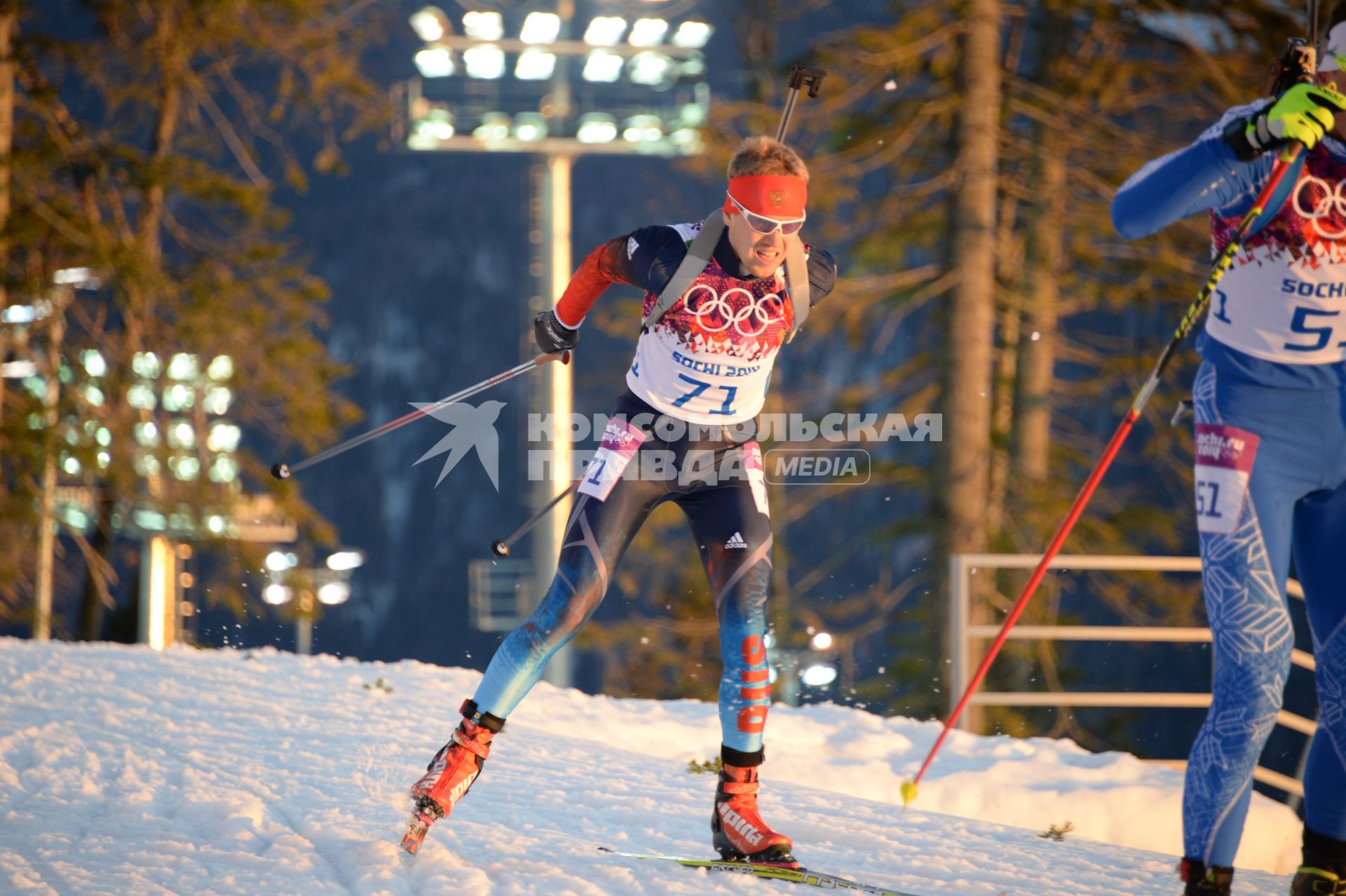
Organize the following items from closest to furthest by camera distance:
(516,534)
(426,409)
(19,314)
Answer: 1. (516,534)
2. (426,409)
3. (19,314)

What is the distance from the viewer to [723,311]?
3162mm

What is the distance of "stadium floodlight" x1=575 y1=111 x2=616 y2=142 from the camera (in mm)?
13969

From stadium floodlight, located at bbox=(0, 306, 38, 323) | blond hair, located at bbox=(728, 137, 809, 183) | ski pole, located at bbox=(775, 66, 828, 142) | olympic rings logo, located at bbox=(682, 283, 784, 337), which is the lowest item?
stadium floodlight, located at bbox=(0, 306, 38, 323)

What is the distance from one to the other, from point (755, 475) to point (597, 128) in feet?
37.7

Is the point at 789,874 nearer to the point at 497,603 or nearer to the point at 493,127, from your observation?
the point at 497,603

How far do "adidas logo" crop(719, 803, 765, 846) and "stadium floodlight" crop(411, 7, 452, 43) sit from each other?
420 inches

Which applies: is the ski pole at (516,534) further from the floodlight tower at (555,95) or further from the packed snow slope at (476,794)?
the floodlight tower at (555,95)

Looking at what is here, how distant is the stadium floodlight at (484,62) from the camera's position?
13.1 metres

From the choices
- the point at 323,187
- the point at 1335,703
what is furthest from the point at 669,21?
the point at 323,187

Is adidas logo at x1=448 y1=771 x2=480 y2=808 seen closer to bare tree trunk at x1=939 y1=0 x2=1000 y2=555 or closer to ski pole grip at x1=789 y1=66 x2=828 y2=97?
ski pole grip at x1=789 y1=66 x2=828 y2=97

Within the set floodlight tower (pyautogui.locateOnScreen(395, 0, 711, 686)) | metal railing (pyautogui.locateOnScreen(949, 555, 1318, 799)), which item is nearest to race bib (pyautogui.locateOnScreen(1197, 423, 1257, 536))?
metal railing (pyautogui.locateOnScreen(949, 555, 1318, 799))

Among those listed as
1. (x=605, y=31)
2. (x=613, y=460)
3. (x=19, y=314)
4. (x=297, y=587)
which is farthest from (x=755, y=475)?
(x=19, y=314)

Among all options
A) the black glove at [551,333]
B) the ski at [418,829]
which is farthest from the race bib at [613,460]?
the ski at [418,829]

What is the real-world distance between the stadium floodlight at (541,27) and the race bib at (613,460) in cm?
1082
